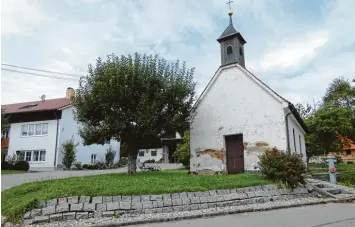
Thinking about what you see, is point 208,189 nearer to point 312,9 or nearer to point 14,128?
point 312,9

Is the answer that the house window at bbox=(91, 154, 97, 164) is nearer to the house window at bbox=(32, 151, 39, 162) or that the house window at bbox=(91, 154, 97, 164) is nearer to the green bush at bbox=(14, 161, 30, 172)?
the house window at bbox=(32, 151, 39, 162)

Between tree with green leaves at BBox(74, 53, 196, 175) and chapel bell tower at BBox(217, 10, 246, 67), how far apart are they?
374 cm

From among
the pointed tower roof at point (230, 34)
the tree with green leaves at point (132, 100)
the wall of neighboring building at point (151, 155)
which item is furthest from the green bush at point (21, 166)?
the wall of neighboring building at point (151, 155)

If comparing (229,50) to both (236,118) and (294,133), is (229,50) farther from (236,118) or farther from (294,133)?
(294,133)

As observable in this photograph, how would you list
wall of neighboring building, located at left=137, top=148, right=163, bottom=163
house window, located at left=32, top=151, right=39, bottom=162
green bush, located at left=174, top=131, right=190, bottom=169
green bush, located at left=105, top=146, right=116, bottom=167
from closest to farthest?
1. green bush, located at left=174, top=131, right=190, bottom=169
2. house window, located at left=32, top=151, right=39, bottom=162
3. green bush, located at left=105, top=146, right=116, bottom=167
4. wall of neighboring building, located at left=137, top=148, right=163, bottom=163

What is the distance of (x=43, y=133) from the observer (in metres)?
32.7

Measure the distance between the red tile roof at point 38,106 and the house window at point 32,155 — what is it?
15.2 feet

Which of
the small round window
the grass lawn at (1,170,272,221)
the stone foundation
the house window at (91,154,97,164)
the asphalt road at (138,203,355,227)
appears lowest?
the asphalt road at (138,203,355,227)

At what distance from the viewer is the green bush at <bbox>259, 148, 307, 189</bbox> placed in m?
11.5

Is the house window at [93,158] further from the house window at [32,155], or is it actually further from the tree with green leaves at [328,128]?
the tree with green leaves at [328,128]

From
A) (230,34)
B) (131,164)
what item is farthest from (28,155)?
(230,34)

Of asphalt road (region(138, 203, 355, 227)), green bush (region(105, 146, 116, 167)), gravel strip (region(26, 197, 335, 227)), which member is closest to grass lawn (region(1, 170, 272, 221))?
gravel strip (region(26, 197, 335, 227))

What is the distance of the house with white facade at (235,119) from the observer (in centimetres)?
1520

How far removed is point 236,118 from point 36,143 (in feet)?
82.1
